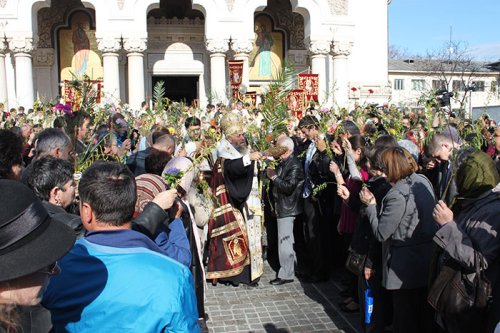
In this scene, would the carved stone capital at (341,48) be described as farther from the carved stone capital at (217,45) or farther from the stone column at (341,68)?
the carved stone capital at (217,45)

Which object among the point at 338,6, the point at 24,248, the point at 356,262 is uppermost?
the point at 338,6

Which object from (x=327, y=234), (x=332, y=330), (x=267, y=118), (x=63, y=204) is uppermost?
(x=267, y=118)

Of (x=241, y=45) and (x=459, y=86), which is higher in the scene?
(x=241, y=45)

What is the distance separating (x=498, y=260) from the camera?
3.20m

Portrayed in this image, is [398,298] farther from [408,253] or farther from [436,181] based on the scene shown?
[436,181]

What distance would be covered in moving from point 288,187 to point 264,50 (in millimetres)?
20200

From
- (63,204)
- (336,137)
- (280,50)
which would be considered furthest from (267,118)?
(280,50)

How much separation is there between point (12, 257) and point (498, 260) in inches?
117

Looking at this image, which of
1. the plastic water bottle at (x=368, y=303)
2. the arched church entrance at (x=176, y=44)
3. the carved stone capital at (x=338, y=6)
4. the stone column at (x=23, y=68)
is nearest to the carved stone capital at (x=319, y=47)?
the carved stone capital at (x=338, y=6)

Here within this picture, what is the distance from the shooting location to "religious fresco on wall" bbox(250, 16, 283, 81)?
25281 millimetres

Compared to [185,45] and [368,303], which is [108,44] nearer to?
[185,45]

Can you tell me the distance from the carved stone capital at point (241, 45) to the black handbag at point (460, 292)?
762 inches

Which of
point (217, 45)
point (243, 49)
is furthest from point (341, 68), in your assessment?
point (217, 45)

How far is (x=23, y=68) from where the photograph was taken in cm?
2031
